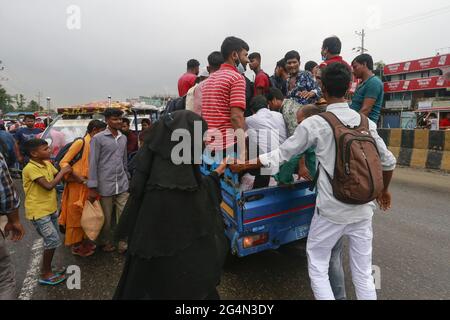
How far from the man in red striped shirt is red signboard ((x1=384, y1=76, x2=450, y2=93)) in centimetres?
3775

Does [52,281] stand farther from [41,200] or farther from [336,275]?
[336,275]

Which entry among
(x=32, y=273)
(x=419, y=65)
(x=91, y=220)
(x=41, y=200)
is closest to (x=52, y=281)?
(x=32, y=273)

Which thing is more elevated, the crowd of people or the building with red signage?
the building with red signage

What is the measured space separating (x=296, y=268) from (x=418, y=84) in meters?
39.2

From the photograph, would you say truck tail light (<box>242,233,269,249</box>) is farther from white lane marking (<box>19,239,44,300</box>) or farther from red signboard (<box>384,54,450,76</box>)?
red signboard (<box>384,54,450,76</box>)

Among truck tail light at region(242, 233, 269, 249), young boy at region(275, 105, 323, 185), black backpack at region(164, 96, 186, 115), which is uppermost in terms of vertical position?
black backpack at region(164, 96, 186, 115)

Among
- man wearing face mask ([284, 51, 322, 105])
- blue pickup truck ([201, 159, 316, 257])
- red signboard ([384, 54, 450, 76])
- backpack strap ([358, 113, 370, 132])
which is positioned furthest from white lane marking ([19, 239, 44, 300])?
red signboard ([384, 54, 450, 76])

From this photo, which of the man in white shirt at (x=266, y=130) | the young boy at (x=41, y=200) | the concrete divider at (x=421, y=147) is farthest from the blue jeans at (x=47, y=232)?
the concrete divider at (x=421, y=147)

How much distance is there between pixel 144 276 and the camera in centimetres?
180

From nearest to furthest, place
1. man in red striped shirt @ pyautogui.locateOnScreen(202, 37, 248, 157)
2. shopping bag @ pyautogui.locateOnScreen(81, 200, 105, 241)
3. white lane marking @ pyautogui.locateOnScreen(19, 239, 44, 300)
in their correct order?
man in red striped shirt @ pyautogui.locateOnScreen(202, 37, 248, 157) → white lane marking @ pyautogui.locateOnScreen(19, 239, 44, 300) → shopping bag @ pyautogui.locateOnScreen(81, 200, 105, 241)

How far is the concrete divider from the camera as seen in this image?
723cm

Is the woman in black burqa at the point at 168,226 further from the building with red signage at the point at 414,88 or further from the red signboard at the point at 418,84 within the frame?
the red signboard at the point at 418,84

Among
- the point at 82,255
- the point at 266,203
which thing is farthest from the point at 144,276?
the point at 82,255

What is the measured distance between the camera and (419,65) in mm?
34094
